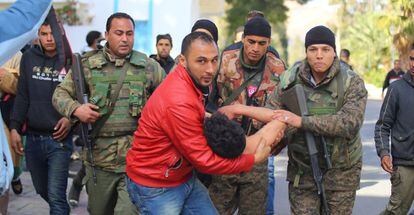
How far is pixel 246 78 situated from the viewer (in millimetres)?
5719

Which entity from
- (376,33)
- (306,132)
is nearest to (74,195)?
(306,132)

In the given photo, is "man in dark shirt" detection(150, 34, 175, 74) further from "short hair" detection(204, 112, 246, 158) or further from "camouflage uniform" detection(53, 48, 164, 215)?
"short hair" detection(204, 112, 246, 158)

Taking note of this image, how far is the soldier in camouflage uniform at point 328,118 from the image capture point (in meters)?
4.88

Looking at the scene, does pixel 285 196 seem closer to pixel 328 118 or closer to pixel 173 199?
pixel 328 118

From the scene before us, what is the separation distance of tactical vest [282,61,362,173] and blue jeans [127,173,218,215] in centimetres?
103

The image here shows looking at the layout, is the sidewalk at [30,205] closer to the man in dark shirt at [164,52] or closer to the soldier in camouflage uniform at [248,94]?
the man in dark shirt at [164,52]

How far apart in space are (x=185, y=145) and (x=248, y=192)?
192 centimetres

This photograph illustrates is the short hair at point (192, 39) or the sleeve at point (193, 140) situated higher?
the short hair at point (192, 39)

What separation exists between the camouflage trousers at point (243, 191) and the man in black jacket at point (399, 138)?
4.05ft

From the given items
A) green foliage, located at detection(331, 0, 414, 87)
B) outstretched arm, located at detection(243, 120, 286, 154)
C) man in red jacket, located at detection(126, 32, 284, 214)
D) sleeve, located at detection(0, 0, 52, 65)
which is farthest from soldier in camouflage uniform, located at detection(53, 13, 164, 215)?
green foliage, located at detection(331, 0, 414, 87)

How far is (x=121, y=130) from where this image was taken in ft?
17.2

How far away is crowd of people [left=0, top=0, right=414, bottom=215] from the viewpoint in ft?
13.2

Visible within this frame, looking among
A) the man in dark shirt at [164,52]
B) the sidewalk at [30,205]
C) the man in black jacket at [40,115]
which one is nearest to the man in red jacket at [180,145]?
the man in black jacket at [40,115]

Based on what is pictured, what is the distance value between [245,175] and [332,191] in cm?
84
